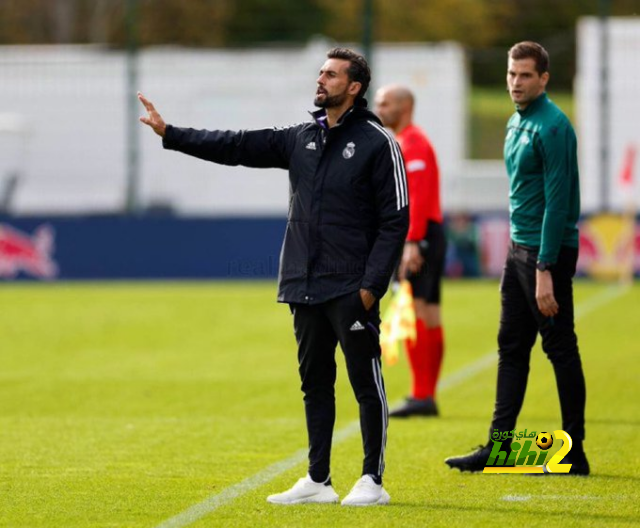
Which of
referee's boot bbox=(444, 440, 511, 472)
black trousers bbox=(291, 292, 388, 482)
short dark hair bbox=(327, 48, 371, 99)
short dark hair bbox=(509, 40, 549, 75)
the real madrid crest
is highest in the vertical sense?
short dark hair bbox=(509, 40, 549, 75)

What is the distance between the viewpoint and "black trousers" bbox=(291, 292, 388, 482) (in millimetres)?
6965

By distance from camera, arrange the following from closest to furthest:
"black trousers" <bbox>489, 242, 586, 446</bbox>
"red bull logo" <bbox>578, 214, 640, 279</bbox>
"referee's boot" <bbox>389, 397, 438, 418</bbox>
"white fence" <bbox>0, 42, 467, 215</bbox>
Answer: "black trousers" <bbox>489, 242, 586, 446</bbox> → "referee's boot" <bbox>389, 397, 438, 418</bbox> → "red bull logo" <bbox>578, 214, 640, 279</bbox> → "white fence" <bbox>0, 42, 467, 215</bbox>

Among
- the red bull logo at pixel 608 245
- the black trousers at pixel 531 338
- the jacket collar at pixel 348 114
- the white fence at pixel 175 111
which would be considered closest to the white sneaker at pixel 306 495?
the black trousers at pixel 531 338

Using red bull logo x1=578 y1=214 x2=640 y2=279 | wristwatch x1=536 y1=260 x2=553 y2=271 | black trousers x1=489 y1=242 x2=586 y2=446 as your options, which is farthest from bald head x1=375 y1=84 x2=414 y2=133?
red bull logo x1=578 y1=214 x2=640 y2=279

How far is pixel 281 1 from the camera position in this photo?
41906 millimetres

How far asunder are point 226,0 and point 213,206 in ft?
44.8

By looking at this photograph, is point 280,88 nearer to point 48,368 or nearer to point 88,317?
point 88,317

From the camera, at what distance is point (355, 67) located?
6980mm

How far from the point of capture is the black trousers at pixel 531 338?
25.6ft

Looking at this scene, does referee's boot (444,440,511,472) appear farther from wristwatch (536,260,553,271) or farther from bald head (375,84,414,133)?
bald head (375,84,414,133)

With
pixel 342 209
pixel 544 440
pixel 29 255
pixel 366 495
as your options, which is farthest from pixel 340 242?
pixel 29 255

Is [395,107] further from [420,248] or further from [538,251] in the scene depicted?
[538,251]

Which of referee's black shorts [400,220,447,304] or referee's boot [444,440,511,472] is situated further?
referee's black shorts [400,220,447,304]

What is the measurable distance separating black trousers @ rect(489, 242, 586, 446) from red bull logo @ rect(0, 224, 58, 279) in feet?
55.3
